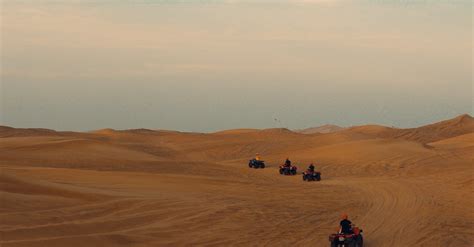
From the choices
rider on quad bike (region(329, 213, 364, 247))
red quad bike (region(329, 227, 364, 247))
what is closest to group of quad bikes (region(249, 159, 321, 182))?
rider on quad bike (region(329, 213, 364, 247))

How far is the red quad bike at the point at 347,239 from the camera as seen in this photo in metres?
14.8

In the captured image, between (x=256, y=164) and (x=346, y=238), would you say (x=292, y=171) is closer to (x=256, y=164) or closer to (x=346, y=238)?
(x=256, y=164)

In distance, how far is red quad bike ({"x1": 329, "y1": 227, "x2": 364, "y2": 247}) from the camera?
14.8 m

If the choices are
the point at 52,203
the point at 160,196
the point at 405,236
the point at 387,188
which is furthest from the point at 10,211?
the point at 387,188

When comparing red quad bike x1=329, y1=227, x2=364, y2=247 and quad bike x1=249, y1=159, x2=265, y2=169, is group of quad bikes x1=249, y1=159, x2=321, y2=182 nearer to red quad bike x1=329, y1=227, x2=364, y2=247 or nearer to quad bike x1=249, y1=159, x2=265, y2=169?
quad bike x1=249, y1=159, x2=265, y2=169

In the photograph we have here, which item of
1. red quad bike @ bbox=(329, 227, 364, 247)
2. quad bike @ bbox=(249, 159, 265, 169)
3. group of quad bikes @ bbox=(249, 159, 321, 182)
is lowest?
red quad bike @ bbox=(329, 227, 364, 247)

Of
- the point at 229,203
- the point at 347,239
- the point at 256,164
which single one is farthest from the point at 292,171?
the point at 347,239

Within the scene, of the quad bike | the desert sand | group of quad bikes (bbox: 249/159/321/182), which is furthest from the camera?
the quad bike

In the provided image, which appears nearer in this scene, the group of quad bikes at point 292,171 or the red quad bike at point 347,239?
the red quad bike at point 347,239

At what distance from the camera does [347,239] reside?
14.8 m

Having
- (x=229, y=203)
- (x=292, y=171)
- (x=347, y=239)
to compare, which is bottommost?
(x=347, y=239)

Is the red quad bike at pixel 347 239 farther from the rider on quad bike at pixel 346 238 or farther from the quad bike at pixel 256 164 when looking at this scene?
the quad bike at pixel 256 164

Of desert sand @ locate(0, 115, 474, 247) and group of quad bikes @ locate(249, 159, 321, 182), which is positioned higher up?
group of quad bikes @ locate(249, 159, 321, 182)

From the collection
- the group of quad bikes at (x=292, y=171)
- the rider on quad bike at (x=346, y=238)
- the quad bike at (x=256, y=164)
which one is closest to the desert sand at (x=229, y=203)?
the group of quad bikes at (x=292, y=171)
